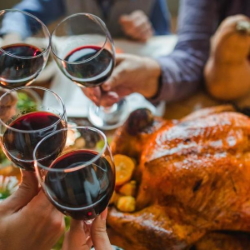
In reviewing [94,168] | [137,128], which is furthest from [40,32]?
[94,168]

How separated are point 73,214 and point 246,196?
386 millimetres

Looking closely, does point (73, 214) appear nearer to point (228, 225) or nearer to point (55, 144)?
point (55, 144)

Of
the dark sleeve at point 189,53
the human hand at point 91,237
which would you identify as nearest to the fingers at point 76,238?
the human hand at point 91,237

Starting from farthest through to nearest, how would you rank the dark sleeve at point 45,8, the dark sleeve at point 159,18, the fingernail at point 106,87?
the dark sleeve at point 159,18 < the dark sleeve at point 45,8 < the fingernail at point 106,87

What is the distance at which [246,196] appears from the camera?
0.81 metres

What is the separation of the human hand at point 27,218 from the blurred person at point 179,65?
379 mm

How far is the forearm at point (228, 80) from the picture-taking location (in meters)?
1.05

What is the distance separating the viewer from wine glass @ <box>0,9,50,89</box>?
80 cm

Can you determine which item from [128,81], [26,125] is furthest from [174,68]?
[26,125]

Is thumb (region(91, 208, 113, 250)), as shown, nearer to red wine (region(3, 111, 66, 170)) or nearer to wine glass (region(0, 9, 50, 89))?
red wine (region(3, 111, 66, 170))

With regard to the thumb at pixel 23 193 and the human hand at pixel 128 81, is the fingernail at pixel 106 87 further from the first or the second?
the thumb at pixel 23 193

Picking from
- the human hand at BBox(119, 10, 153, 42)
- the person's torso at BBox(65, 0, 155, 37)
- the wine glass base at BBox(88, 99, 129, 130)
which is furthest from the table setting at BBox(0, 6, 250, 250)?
the person's torso at BBox(65, 0, 155, 37)

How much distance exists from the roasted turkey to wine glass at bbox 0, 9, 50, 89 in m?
0.29

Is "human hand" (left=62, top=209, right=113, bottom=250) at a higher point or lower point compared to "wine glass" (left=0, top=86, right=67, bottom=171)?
lower
